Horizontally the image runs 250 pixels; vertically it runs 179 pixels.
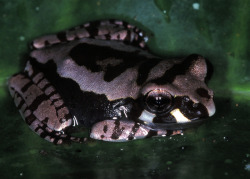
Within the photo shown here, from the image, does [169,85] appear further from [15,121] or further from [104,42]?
[15,121]

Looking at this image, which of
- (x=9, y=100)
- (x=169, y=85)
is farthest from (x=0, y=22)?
(x=169, y=85)

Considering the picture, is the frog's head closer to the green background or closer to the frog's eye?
the frog's eye

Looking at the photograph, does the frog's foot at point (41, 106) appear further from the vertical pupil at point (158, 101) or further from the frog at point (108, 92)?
the vertical pupil at point (158, 101)

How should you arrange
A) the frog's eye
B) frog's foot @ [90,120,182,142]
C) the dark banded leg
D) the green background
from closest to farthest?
the green background → the frog's eye → frog's foot @ [90,120,182,142] → the dark banded leg

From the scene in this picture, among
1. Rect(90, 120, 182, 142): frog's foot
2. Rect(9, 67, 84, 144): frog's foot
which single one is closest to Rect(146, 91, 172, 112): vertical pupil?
Rect(90, 120, 182, 142): frog's foot

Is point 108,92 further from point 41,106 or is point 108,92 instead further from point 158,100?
point 41,106

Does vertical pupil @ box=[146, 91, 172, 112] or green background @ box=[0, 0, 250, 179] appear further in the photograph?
vertical pupil @ box=[146, 91, 172, 112]
